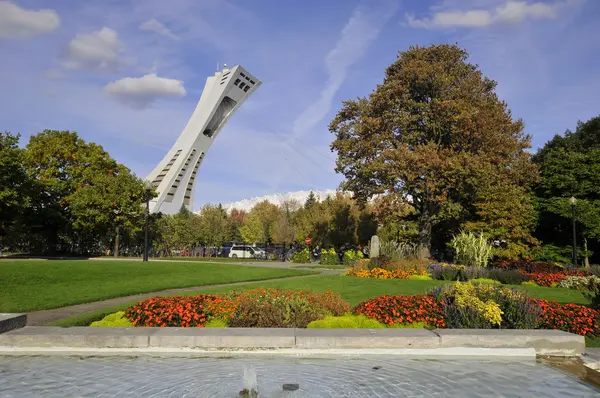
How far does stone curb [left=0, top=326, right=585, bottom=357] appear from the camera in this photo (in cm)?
638

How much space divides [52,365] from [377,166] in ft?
79.6

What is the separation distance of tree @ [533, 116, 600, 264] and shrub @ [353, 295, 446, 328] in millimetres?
24097

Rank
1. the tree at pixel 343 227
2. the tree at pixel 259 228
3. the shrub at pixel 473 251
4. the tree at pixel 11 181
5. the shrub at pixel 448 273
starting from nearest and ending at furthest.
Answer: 1. the shrub at pixel 448 273
2. the shrub at pixel 473 251
3. the tree at pixel 11 181
4. the tree at pixel 343 227
5. the tree at pixel 259 228

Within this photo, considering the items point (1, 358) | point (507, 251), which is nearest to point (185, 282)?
point (1, 358)

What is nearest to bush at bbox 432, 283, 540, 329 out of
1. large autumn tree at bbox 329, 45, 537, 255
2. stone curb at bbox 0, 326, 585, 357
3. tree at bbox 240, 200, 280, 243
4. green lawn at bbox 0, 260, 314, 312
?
stone curb at bbox 0, 326, 585, 357

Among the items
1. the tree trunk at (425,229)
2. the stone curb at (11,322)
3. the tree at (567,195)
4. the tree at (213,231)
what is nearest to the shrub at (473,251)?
the tree trunk at (425,229)

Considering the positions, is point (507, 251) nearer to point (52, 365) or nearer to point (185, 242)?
point (52, 365)

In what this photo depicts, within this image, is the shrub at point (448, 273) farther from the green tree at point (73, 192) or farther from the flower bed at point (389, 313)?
the green tree at point (73, 192)

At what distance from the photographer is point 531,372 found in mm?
5816

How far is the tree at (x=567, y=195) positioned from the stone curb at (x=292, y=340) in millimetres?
25092

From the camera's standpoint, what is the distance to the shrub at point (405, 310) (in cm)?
816

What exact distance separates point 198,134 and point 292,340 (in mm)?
99837

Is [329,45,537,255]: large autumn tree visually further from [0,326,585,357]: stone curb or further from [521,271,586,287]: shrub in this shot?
[0,326,585,357]: stone curb

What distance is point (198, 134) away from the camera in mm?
101625
